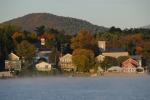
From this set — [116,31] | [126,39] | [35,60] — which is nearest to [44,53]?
[35,60]

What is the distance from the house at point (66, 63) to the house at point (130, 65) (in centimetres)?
585

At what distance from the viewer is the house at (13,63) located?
2955 inches

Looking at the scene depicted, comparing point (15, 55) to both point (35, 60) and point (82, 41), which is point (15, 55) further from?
point (82, 41)

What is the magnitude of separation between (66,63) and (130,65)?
25.1 ft

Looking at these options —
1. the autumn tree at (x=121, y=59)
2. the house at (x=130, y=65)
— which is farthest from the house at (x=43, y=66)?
the house at (x=130, y=65)

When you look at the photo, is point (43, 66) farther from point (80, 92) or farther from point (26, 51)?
point (80, 92)

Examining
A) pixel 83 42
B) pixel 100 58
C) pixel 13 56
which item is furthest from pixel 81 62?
pixel 13 56

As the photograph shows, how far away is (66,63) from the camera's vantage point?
78188mm

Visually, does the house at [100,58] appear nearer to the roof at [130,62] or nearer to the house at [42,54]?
→ the roof at [130,62]

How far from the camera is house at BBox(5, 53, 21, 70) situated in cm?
7506

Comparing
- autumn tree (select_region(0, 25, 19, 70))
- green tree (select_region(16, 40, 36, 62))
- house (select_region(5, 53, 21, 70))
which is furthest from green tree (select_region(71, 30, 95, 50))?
autumn tree (select_region(0, 25, 19, 70))

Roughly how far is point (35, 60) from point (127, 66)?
11.5 metres

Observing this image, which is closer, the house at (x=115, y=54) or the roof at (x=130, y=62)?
the roof at (x=130, y=62)

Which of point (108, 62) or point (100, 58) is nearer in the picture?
point (108, 62)
